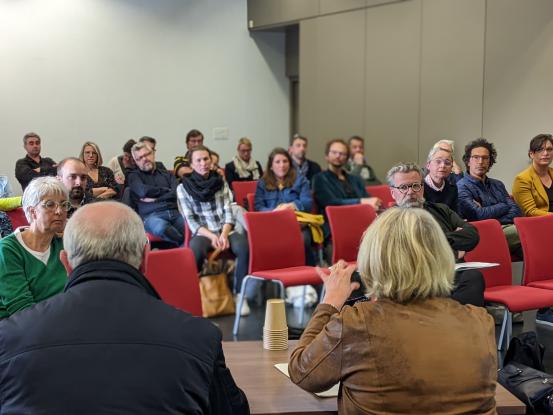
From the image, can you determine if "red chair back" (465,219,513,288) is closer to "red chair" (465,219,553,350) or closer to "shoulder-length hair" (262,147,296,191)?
"red chair" (465,219,553,350)

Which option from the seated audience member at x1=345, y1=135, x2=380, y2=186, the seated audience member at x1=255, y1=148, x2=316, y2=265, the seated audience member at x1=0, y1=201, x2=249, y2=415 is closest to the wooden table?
the seated audience member at x1=0, y1=201, x2=249, y2=415

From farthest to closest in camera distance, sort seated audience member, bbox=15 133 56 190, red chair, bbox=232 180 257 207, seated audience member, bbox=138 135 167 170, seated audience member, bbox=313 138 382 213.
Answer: seated audience member, bbox=15 133 56 190 → red chair, bbox=232 180 257 207 → seated audience member, bbox=138 135 167 170 → seated audience member, bbox=313 138 382 213

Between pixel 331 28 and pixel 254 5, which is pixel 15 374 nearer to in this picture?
pixel 331 28

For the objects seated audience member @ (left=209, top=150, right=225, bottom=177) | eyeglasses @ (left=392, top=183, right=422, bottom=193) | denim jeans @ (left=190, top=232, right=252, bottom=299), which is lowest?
denim jeans @ (left=190, top=232, right=252, bottom=299)

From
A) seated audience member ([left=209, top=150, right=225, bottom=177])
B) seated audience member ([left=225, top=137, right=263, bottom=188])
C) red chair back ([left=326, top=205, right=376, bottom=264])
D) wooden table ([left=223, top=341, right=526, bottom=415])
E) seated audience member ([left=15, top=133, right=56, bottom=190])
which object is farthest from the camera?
seated audience member ([left=225, top=137, right=263, bottom=188])

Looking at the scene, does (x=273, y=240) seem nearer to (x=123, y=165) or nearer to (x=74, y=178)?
(x=74, y=178)

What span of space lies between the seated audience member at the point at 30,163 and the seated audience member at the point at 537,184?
17.0 feet

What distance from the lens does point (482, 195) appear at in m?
5.54

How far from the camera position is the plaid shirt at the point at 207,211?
5742 mm

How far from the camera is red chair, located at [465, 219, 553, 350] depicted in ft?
14.1

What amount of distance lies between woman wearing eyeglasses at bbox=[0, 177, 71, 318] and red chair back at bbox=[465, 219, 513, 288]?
8.45ft

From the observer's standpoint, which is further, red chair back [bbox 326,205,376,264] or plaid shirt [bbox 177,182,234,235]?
plaid shirt [bbox 177,182,234,235]

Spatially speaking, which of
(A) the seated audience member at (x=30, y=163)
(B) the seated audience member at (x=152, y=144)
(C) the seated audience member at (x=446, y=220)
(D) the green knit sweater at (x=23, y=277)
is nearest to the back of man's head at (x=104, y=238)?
(D) the green knit sweater at (x=23, y=277)

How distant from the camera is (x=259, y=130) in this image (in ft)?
35.7
